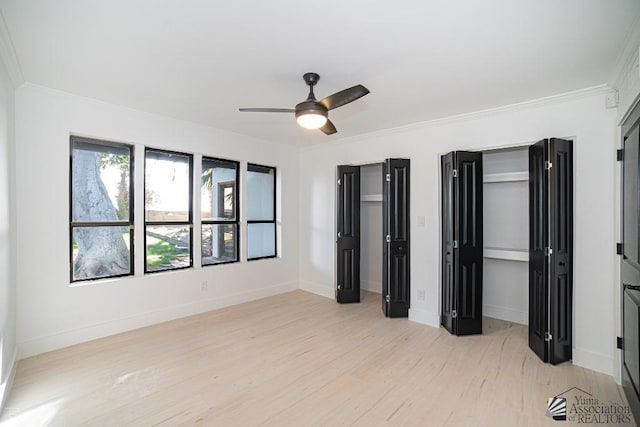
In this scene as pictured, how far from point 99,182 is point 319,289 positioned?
11.6ft

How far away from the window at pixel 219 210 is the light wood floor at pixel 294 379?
118cm

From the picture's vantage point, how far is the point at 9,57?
7.47 feet

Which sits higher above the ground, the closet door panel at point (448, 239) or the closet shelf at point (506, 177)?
the closet shelf at point (506, 177)

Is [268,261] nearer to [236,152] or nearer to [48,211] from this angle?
[236,152]

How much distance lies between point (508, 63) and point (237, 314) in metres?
4.09

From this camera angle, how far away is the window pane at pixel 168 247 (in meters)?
3.81

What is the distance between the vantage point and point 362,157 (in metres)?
4.56

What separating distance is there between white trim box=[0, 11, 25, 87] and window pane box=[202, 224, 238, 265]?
7.84 feet

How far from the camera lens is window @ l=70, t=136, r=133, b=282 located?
325 cm

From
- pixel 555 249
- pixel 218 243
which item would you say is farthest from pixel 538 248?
pixel 218 243

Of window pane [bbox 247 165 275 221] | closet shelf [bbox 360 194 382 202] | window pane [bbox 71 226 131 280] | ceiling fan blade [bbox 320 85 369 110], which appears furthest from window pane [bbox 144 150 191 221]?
closet shelf [bbox 360 194 382 202]

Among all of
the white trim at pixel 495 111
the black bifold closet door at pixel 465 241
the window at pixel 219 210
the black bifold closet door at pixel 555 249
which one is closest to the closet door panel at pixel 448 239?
the black bifold closet door at pixel 465 241

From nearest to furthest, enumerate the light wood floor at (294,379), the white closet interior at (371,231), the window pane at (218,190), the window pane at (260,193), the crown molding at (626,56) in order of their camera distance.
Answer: the crown molding at (626,56) < the light wood floor at (294,379) < the window pane at (218,190) < the window pane at (260,193) < the white closet interior at (371,231)

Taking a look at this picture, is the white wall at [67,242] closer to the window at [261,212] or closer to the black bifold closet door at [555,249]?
the window at [261,212]
